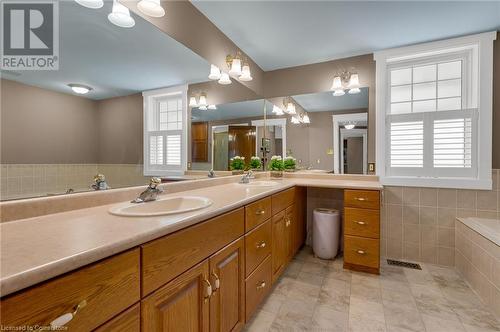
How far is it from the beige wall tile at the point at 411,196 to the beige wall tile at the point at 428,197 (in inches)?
1.4

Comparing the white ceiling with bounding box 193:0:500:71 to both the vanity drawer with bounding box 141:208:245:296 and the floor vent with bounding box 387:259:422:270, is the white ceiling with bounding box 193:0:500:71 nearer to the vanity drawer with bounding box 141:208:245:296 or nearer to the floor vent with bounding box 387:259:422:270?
the vanity drawer with bounding box 141:208:245:296

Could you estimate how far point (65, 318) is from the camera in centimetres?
49

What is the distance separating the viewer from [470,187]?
2129 mm

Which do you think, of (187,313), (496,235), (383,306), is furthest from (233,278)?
(496,235)

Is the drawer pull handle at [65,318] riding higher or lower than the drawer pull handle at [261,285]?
higher

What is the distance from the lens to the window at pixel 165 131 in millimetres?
1482

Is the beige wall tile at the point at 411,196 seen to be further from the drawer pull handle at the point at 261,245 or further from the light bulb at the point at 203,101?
the light bulb at the point at 203,101

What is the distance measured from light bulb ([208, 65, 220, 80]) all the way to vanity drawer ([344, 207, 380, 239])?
178cm

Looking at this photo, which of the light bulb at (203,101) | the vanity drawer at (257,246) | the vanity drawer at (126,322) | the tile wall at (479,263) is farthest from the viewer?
the light bulb at (203,101)

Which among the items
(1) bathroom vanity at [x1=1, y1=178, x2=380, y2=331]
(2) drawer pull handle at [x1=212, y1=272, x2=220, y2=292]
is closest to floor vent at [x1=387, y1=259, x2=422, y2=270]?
(1) bathroom vanity at [x1=1, y1=178, x2=380, y2=331]

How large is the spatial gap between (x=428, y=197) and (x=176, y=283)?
259 cm

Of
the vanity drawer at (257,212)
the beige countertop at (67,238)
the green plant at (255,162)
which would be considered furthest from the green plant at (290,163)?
the beige countertop at (67,238)

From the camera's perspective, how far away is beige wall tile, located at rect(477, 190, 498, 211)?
208 centimetres

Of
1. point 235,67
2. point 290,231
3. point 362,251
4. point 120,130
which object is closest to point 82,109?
point 120,130
